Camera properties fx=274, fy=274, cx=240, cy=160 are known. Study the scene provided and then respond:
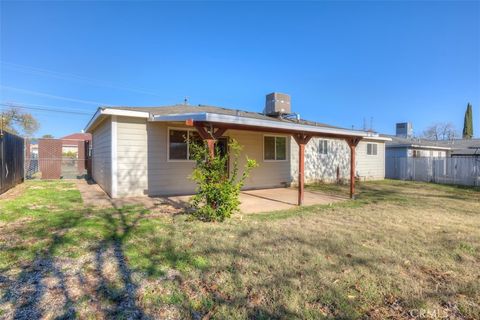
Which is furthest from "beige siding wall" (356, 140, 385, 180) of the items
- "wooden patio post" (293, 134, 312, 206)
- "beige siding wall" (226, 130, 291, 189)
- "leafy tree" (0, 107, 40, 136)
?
"leafy tree" (0, 107, 40, 136)

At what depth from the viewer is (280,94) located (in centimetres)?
1387

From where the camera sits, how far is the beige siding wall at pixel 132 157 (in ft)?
27.0

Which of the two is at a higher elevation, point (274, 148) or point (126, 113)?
point (126, 113)

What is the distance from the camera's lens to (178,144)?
917 cm

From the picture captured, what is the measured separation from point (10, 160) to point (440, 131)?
6032cm

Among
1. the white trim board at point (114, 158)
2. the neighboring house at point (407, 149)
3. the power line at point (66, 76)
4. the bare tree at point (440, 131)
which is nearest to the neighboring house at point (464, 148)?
the neighboring house at point (407, 149)

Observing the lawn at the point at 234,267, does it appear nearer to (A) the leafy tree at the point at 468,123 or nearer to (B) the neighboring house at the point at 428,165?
(B) the neighboring house at the point at 428,165

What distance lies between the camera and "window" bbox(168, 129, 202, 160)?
9.03 meters

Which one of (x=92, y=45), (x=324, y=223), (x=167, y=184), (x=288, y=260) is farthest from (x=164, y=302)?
(x=92, y=45)

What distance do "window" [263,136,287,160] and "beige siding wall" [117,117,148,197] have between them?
498cm

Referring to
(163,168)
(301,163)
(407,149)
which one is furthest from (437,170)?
(163,168)

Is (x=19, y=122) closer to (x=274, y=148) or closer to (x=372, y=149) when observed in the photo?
(x=274, y=148)

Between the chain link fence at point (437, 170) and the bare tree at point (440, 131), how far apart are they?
38.3 m

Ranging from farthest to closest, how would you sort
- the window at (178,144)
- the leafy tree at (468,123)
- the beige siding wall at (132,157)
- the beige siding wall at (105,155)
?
the leafy tree at (468,123) < the window at (178,144) < the beige siding wall at (105,155) < the beige siding wall at (132,157)
